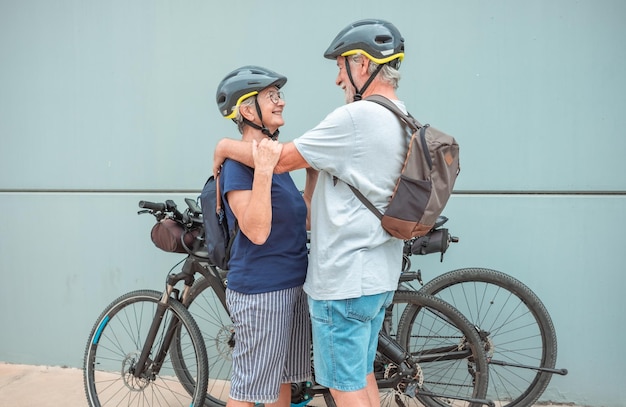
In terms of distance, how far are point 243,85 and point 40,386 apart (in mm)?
2818

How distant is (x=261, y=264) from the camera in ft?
8.30

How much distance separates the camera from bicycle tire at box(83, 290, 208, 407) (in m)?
3.21

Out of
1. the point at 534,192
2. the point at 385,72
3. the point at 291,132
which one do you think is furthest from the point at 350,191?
the point at 534,192

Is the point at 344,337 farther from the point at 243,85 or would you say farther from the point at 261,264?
the point at 243,85

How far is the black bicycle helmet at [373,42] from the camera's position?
2.39 m

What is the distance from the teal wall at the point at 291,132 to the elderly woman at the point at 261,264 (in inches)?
52.3

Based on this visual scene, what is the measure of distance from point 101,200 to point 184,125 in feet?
2.65

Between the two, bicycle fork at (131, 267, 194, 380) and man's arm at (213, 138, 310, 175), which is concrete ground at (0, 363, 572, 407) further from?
man's arm at (213, 138, 310, 175)

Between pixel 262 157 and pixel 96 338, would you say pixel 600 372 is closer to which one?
pixel 262 157

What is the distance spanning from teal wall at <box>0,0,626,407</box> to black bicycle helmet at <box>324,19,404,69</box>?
4.49 feet

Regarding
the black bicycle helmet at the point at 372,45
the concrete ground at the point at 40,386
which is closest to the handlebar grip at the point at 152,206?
the black bicycle helmet at the point at 372,45

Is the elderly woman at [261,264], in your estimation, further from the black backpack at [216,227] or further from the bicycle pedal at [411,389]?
the bicycle pedal at [411,389]

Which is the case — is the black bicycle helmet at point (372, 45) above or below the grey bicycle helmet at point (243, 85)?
above

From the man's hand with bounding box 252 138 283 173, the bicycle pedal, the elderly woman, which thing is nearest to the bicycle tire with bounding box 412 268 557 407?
the bicycle pedal
